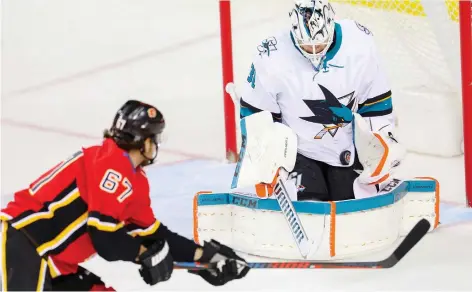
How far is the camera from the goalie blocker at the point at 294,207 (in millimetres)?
3082

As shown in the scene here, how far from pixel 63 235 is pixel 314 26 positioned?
1.05 meters

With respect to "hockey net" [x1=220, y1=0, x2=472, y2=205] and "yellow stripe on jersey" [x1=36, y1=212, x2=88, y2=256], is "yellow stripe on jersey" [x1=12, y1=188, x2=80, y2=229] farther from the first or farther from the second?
"hockey net" [x1=220, y1=0, x2=472, y2=205]

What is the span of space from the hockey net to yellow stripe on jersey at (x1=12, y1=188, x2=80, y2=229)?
1813mm

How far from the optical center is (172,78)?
5105mm

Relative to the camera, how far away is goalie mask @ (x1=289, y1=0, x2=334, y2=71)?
10.0ft

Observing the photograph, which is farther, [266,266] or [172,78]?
[172,78]

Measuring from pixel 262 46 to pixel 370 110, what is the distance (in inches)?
14.1

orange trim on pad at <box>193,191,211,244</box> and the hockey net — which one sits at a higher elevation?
the hockey net

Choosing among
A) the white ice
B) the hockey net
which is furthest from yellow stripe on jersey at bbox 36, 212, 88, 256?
the hockey net

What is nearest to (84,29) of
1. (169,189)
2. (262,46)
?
(169,189)

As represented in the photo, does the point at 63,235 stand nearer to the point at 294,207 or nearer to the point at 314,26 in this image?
the point at 294,207

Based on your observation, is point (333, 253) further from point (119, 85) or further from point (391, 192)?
point (119, 85)

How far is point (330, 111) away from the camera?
3172 mm

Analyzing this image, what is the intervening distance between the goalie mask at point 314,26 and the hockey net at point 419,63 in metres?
0.89
